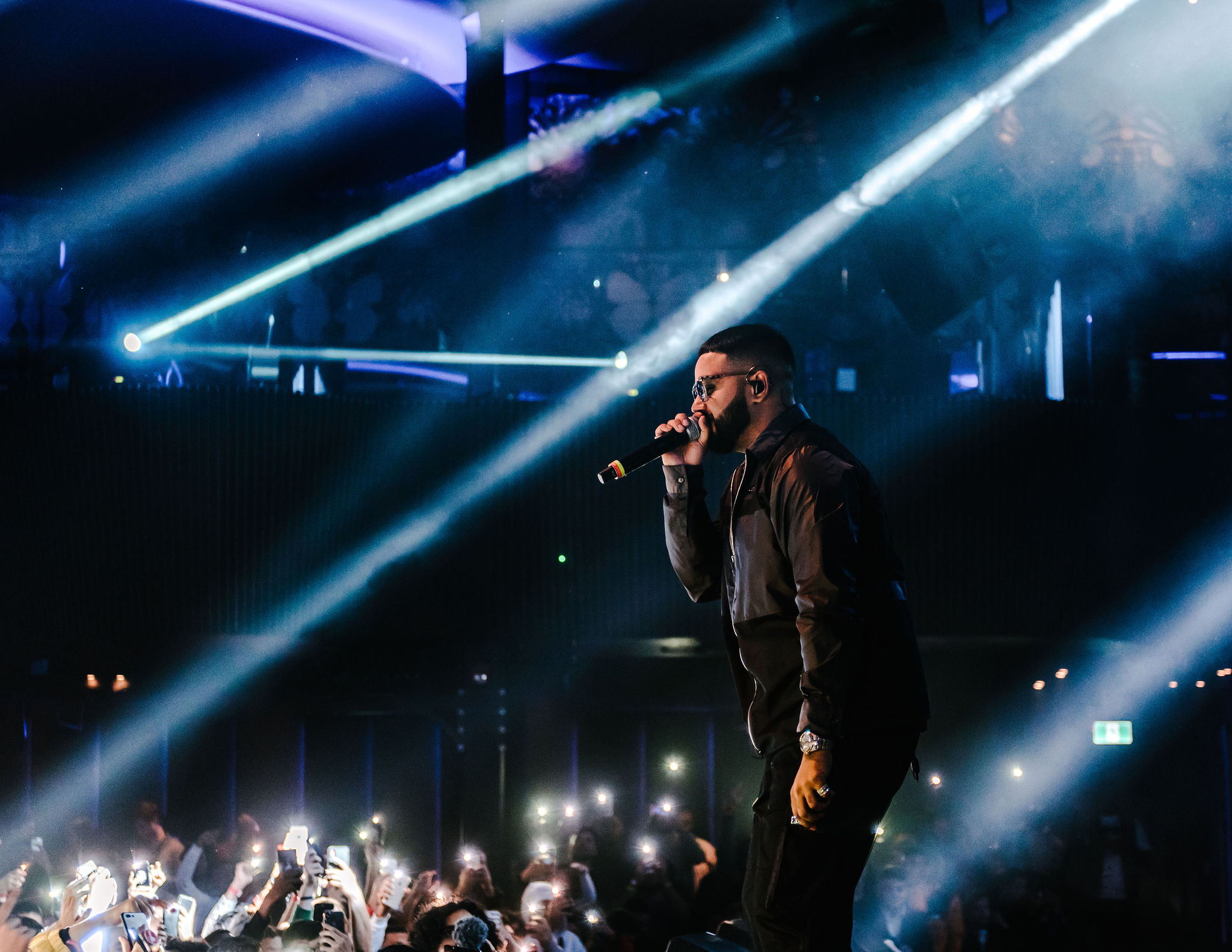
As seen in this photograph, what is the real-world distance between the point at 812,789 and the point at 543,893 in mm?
4616

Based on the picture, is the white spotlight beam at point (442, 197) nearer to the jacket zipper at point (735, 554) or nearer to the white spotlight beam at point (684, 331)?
the white spotlight beam at point (684, 331)

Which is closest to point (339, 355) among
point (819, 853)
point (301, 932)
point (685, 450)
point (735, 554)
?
point (301, 932)

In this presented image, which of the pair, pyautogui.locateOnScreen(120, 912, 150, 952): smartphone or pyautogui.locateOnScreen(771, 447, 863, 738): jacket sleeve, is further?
pyautogui.locateOnScreen(120, 912, 150, 952): smartphone

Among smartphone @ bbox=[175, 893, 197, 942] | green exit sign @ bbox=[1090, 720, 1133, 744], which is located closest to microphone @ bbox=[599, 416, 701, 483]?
smartphone @ bbox=[175, 893, 197, 942]

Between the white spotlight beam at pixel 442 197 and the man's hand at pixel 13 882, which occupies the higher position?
the white spotlight beam at pixel 442 197

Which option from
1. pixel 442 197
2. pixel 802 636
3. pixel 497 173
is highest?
pixel 497 173

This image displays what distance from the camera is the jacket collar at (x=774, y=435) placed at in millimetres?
2086

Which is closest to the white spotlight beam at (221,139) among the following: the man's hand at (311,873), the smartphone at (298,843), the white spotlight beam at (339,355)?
the white spotlight beam at (339,355)

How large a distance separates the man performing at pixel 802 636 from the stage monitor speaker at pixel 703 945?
528 mm

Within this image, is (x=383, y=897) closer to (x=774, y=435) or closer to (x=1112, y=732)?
(x=774, y=435)

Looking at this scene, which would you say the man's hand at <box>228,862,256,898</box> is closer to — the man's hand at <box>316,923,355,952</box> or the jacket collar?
the man's hand at <box>316,923,355,952</box>

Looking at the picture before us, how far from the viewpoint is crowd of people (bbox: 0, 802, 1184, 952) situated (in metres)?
4.61

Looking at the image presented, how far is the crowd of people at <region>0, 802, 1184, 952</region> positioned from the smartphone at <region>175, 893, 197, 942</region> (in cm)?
2

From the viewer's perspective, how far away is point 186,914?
19.7 ft
